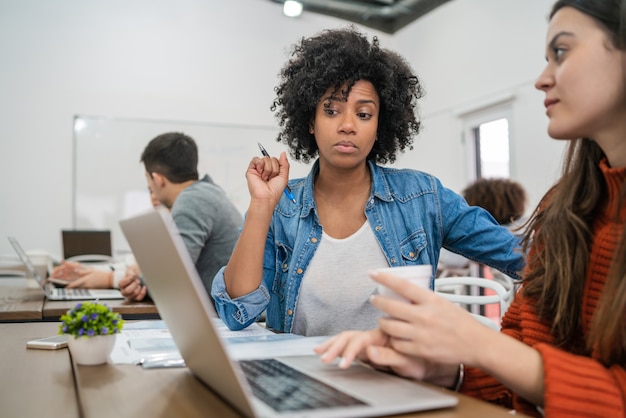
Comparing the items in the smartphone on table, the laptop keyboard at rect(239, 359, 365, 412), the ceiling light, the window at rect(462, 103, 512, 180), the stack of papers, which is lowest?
the smartphone on table

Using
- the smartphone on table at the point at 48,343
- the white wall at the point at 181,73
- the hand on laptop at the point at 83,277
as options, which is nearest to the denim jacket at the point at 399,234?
the smartphone on table at the point at 48,343

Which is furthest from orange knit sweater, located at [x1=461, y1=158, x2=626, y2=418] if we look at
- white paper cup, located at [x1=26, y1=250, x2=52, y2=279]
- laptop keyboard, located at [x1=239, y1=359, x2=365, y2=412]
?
white paper cup, located at [x1=26, y1=250, x2=52, y2=279]

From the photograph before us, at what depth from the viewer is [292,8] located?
571cm

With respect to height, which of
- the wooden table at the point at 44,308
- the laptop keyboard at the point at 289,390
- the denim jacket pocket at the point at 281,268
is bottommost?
the wooden table at the point at 44,308

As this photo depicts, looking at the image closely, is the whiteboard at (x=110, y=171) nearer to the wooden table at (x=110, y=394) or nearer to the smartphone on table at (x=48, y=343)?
the smartphone on table at (x=48, y=343)

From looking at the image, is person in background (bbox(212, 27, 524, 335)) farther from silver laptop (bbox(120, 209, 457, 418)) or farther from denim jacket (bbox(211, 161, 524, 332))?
silver laptop (bbox(120, 209, 457, 418))

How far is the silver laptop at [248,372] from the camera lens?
64cm

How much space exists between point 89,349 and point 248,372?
36 cm

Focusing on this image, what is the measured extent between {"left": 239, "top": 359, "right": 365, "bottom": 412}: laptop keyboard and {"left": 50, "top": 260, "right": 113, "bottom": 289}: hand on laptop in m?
2.04

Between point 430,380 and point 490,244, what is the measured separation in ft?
2.39

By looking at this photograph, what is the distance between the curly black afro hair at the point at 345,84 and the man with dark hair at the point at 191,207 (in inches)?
25.8

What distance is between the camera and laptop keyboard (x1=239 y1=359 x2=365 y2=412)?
0.66 metres

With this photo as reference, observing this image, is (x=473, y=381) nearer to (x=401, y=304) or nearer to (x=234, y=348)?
(x=401, y=304)

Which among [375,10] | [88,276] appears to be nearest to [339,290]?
[88,276]
